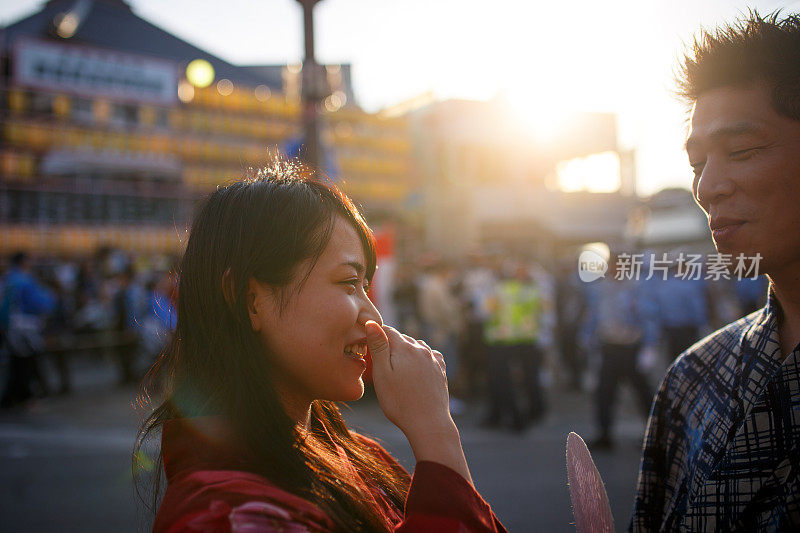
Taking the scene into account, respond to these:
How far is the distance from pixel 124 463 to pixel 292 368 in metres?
5.18

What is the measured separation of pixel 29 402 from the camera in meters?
8.01

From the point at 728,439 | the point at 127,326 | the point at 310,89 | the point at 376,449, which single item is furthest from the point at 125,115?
the point at 728,439

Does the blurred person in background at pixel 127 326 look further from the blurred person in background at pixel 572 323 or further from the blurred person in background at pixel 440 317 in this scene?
the blurred person in background at pixel 572 323

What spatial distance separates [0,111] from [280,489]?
2498 centimetres

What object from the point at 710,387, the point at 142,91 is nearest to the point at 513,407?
the point at 710,387

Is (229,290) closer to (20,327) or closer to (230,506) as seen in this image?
(230,506)

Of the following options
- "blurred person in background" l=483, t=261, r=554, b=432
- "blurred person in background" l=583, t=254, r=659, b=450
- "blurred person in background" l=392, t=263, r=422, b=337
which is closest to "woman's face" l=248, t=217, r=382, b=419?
"blurred person in background" l=583, t=254, r=659, b=450

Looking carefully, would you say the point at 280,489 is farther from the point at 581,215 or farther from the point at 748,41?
the point at 581,215

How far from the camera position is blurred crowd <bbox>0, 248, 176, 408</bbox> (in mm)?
7902

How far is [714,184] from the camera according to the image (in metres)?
1.24

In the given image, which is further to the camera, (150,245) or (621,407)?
(150,245)

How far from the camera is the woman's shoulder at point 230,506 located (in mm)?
926

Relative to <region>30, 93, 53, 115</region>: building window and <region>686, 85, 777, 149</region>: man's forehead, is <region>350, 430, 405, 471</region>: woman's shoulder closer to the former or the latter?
<region>686, 85, 777, 149</region>: man's forehead

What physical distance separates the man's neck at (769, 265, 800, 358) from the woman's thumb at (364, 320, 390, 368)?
2.75ft
